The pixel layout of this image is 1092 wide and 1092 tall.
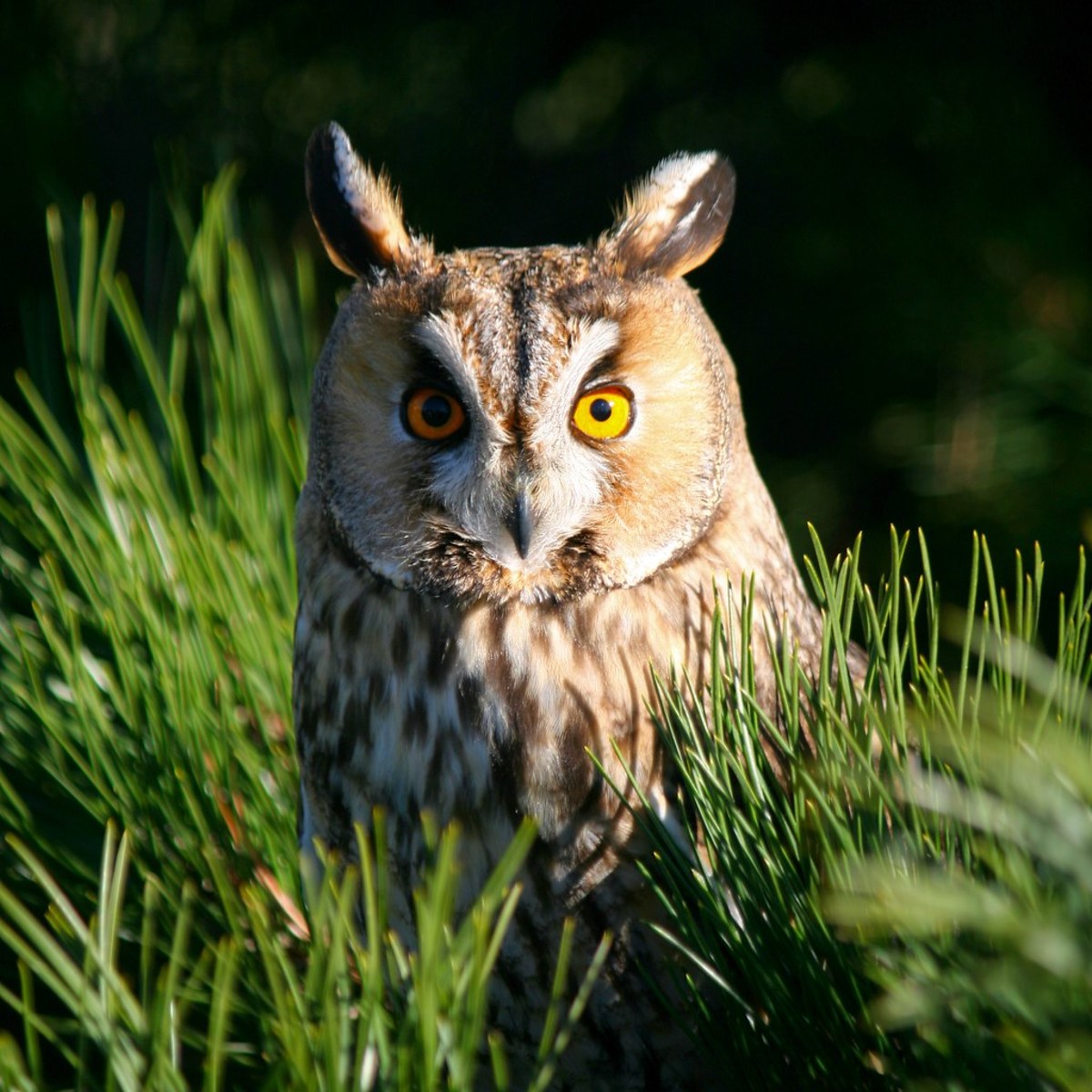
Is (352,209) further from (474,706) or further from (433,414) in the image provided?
(474,706)

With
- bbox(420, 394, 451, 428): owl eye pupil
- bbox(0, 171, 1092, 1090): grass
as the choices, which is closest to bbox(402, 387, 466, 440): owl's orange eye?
bbox(420, 394, 451, 428): owl eye pupil

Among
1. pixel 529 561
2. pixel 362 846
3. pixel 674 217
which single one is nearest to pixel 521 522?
pixel 529 561

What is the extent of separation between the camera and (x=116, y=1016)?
63 centimetres

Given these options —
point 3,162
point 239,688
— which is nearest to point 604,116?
point 3,162

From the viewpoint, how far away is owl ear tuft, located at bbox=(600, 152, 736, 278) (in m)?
1.17

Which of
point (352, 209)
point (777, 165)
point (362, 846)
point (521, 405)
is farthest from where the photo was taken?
point (777, 165)

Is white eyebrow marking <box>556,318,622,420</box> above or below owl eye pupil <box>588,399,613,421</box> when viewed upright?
above

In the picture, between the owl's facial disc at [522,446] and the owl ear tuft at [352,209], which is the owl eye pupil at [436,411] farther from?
the owl ear tuft at [352,209]

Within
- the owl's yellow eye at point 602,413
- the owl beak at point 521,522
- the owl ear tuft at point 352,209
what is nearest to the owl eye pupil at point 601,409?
the owl's yellow eye at point 602,413

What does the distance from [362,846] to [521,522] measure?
1.65ft

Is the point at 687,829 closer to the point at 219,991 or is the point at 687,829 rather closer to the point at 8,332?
the point at 219,991

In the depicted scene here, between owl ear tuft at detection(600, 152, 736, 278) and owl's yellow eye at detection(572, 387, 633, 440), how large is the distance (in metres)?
0.13

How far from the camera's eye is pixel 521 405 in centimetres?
104

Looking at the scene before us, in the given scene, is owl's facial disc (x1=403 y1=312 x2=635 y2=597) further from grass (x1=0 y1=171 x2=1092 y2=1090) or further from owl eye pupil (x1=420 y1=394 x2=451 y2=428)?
grass (x1=0 y1=171 x2=1092 y2=1090)
